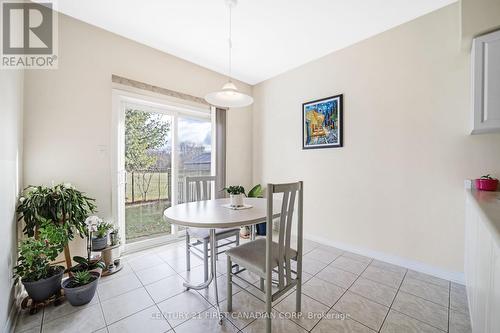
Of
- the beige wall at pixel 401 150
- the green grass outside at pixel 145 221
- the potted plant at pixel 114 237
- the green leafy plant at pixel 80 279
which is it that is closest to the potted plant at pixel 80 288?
the green leafy plant at pixel 80 279

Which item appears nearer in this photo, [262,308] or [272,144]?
[262,308]

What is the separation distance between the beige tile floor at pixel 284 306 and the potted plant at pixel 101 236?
348mm

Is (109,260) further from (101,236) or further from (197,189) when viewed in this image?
(197,189)

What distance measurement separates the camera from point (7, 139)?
1462 millimetres

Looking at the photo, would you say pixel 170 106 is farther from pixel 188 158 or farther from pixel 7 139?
pixel 7 139

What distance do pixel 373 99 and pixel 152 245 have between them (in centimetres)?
352

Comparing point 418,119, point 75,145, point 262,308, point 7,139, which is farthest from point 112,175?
point 418,119

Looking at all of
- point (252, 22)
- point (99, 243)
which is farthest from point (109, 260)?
point (252, 22)

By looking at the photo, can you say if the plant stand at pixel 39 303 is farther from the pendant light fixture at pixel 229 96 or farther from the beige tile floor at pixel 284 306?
the pendant light fixture at pixel 229 96

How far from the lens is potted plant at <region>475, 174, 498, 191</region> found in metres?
1.71

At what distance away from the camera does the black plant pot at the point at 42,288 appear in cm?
156

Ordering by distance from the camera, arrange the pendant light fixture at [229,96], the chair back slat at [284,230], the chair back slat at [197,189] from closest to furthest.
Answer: the chair back slat at [284,230] → the pendant light fixture at [229,96] → the chair back slat at [197,189]

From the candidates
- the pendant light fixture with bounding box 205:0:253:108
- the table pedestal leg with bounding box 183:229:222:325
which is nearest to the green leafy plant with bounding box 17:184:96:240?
the table pedestal leg with bounding box 183:229:222:325

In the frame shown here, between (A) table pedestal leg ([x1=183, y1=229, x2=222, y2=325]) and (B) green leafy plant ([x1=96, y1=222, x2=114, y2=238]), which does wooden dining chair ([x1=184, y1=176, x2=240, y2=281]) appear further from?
(B) green leafy plant ([x1=96, y1=222, x2=114, y2=238])
